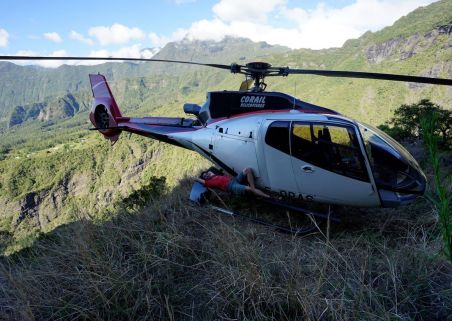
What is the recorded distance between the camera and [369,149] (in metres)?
5.15

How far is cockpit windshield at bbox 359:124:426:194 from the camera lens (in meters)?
5.11

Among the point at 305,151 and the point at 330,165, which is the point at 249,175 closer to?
the point at 305,151

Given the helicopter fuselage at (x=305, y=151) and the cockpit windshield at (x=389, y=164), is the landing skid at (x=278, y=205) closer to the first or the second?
the helicopter fuselage at (x=305, y=151)

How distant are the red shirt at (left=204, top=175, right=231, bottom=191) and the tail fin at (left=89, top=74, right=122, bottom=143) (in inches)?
190

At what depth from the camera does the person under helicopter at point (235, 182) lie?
6027mm

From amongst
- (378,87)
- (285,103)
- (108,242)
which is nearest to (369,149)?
(285,103)

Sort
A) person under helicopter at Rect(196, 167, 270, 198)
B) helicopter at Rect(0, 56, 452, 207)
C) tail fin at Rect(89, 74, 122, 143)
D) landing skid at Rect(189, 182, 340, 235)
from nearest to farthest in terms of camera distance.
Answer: helicopter at Rect(0, 56, 452, 207) → landing skid at Rect(189, 182, 340, 235) → person under helicopter at Rect(196, 167, 270, 198) → tail fin at Rect(89, 74, 122, 143)

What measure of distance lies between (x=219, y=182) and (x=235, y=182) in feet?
1.34

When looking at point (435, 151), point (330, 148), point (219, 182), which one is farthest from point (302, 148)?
point (435, 151)

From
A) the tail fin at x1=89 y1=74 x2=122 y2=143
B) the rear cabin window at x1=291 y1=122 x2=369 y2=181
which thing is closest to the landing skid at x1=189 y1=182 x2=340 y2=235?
the rear cabin window at x1=291 y1=122 x2=369 y2=181

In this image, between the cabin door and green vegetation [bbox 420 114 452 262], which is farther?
the cabin door

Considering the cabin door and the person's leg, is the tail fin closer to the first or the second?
the person's leg

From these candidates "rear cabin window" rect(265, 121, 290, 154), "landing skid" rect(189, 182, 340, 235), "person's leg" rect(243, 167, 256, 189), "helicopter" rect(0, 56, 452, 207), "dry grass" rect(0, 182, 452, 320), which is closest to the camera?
"dry grass" rect(0, 182, 452, 320)

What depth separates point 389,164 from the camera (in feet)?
17.3
